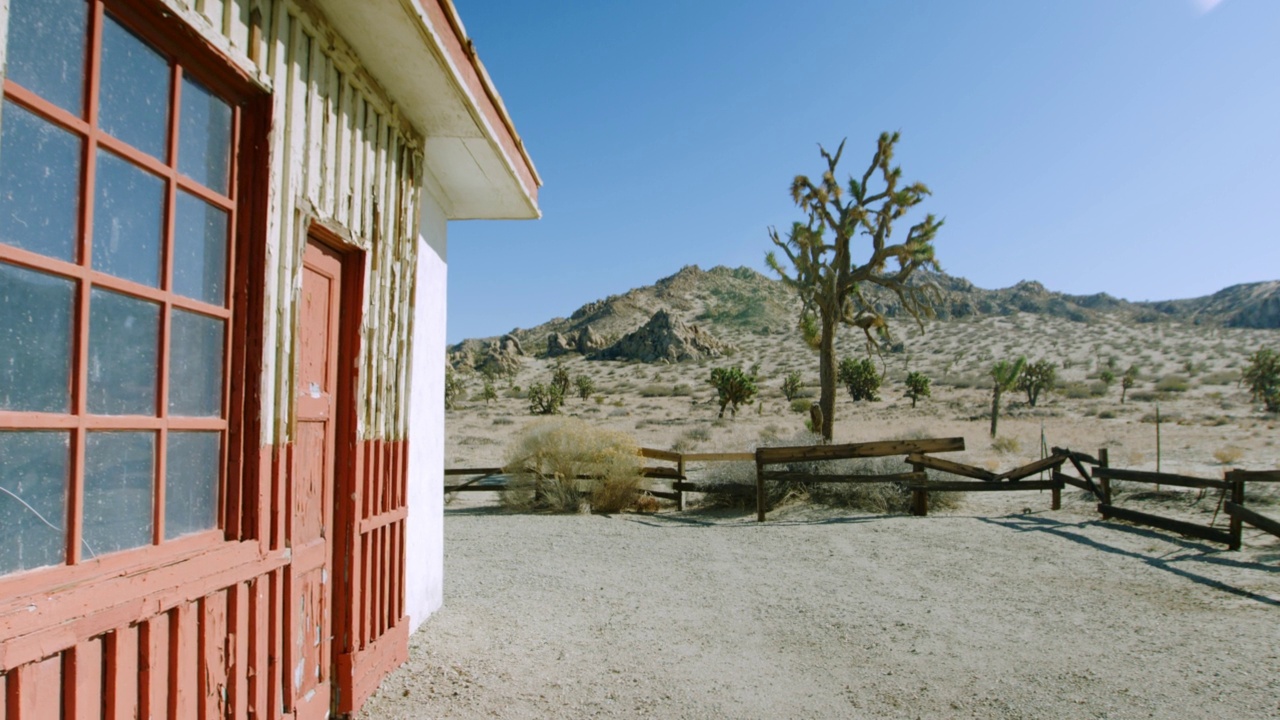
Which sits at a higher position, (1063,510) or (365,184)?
(365,184)

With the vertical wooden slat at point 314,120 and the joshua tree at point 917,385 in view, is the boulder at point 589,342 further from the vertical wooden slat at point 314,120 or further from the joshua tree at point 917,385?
the vertical wooden slat at point 314,120

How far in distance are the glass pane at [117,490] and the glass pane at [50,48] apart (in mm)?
940

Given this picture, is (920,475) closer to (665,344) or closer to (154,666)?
(154,666)

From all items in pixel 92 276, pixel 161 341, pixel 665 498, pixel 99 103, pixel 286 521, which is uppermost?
pixel 99 103

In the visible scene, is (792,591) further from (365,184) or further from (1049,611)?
(365,184)

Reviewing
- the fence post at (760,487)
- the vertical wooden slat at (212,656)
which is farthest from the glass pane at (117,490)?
the fence post at (760,487)

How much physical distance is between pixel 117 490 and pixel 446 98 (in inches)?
110

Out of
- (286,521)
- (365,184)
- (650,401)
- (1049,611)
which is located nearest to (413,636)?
(286,521)

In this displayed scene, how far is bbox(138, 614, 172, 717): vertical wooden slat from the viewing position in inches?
94.9

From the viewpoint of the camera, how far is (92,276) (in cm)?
224

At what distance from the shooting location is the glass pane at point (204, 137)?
106 inches

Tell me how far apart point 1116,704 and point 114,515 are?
4.79 m

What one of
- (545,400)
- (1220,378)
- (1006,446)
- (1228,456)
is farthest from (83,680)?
(1220,378)

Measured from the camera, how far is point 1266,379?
31438mm
